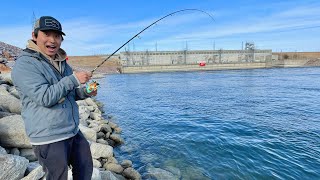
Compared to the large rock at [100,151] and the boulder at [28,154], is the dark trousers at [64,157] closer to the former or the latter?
the boulder at [28,154]

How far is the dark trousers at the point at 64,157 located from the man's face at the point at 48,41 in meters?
1.05

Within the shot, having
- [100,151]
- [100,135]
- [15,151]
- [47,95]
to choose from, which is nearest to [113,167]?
[100,151]

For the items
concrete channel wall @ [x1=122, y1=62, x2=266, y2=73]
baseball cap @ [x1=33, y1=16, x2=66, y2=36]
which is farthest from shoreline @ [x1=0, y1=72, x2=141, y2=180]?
concrete channel wall @ [x1=122, y1=62, x2=266, y2=73]

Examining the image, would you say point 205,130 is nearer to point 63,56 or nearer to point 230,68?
point 63,56

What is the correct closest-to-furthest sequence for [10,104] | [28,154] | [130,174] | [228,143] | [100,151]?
[28,154]
[130,174]
[100,151]
[10,104]
[228,143]

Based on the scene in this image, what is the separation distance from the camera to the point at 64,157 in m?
2.94

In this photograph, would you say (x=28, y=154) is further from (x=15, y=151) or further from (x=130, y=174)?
(x=130, y=174)

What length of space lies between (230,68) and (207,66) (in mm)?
8492

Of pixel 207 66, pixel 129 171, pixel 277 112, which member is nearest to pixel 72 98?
pixel 129 171

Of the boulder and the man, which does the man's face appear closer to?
the man

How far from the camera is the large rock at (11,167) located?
4137 millimetres

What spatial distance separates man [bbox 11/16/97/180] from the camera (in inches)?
107

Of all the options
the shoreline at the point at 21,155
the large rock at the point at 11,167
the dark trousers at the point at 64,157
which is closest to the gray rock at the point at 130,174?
the shoreline at the point at 21,155

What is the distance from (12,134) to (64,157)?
3.31m
